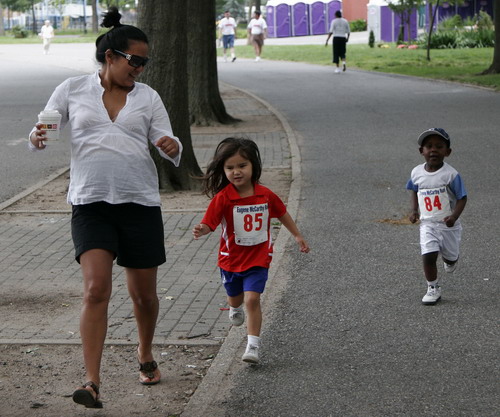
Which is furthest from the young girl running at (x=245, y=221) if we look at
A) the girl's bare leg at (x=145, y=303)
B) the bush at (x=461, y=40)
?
the bush at (x=461, y=40)

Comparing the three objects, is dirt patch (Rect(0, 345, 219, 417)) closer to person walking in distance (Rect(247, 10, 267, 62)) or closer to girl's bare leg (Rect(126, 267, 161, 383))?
girl's bare leg (Rect(126, 267, 161, 383))

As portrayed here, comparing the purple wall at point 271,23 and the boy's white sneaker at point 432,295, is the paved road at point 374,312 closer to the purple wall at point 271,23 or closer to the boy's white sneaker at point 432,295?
the boy's white sneaker at point 432,295

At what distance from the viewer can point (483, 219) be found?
10008 mm

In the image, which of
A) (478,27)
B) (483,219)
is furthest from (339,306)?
(478,27)

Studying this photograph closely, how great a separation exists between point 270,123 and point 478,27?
32827mm

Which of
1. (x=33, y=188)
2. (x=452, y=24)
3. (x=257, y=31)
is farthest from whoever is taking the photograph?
(x=452, y=24)

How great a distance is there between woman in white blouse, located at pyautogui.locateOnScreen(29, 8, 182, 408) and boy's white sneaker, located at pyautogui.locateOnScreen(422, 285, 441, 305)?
241 centimetres

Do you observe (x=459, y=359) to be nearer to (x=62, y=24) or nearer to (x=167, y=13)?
(x=167, y=13)

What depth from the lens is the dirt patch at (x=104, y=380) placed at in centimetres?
515

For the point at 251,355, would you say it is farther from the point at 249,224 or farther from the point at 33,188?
the point at 33,188

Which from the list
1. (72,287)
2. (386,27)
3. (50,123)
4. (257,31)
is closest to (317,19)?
(386,27)

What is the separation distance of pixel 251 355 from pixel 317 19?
6519cm

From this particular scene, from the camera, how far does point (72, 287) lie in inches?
306

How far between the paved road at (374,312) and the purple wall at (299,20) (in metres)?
Answer: 54.4
